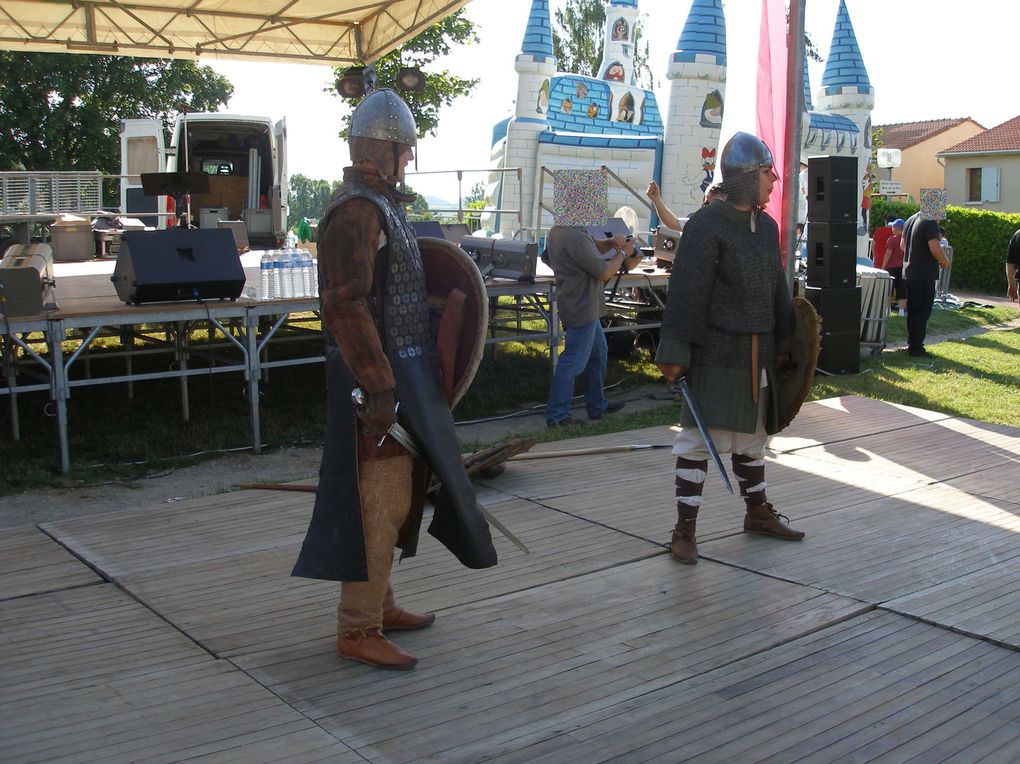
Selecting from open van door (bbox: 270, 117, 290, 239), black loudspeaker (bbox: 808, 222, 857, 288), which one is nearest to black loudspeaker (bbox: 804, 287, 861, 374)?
black loudspeaker (bbox: 808, 222, 857, 288)

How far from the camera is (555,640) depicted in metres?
3.67

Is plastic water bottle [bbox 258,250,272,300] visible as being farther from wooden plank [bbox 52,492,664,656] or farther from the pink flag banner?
the pink flag banner

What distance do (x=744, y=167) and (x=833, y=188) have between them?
6.60 meters

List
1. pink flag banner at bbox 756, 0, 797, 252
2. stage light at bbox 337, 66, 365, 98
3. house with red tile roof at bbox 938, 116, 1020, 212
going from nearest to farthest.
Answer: pink flag banner at bbox 756, 0, 797, 252 → stage light at bbox 337, 66, 365, 98 → house with red tile roof at bbox 938, 116, 1020, 212

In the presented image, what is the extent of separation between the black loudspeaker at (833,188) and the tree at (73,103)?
21.4m

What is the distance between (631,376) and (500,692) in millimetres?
7279

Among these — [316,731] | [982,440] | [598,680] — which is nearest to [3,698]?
[316,731]

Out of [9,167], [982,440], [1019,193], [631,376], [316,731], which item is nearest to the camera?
[316,731]

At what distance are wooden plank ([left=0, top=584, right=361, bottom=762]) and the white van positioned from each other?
12874 mm

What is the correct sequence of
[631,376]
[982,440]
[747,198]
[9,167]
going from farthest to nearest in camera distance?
[9,167] → [631,376] → [982,440] → [747,198]

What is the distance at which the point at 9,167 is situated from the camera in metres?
27.5

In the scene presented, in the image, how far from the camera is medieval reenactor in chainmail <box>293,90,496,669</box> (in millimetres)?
3115

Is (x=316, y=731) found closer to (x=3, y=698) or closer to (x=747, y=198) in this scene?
(x=3, y=698)

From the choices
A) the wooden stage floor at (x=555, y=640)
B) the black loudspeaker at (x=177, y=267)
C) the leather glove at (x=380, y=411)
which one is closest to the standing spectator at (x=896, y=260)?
the wooden stage floor at (x=555, y=640)
